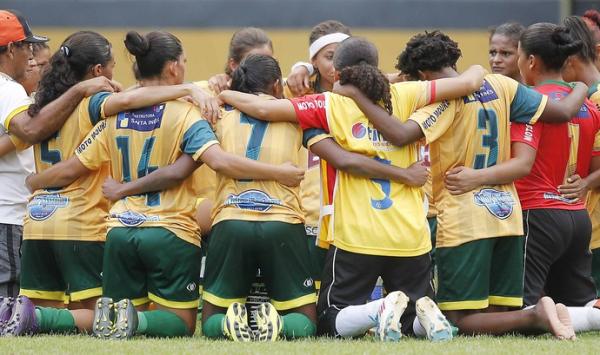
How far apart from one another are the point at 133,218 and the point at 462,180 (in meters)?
2.05

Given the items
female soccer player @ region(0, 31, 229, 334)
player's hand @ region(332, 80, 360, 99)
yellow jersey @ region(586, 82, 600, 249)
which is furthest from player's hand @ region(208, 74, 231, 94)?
yellow jersey @ region(586, 82, 600, 249)

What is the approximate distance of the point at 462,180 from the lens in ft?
22.8

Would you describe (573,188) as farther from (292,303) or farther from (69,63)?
(69,63)

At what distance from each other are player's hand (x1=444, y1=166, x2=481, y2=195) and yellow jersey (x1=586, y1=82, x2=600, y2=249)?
1417mm

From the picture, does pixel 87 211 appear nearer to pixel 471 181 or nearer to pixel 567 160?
pixel 471 181

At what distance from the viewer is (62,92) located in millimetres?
7344

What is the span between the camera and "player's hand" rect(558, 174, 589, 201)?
735cm

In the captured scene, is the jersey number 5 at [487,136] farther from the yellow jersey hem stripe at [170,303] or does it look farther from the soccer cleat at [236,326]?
the yellow jersey hem stripe at [170,303]

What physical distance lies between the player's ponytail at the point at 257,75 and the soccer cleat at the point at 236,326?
4.68ft

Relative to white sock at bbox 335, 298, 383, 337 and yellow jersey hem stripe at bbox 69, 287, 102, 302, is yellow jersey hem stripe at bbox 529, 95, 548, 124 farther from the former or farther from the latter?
yellow jersey hem stripe at bbox 69, 287, 102, 302

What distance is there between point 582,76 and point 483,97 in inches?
51.6

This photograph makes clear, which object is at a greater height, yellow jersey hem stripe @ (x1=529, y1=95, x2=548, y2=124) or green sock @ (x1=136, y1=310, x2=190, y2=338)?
yellow jersey hem stripe @ (x1=529, y1=95, x2=548, y2=124)

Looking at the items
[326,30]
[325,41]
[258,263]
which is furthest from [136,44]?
[326,30]

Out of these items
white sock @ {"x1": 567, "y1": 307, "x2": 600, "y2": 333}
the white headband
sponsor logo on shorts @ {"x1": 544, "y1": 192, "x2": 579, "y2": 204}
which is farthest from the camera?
the white headband
